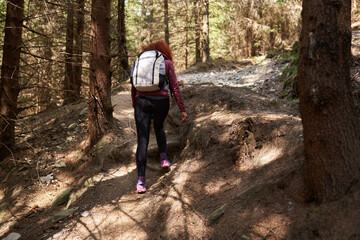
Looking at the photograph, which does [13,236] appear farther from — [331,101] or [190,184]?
[331,101]

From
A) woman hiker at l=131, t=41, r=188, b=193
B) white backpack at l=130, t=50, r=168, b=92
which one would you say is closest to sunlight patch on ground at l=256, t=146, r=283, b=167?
woman hiker at l=131, t=41, r=188, b=193

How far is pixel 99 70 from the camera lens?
19.2 ft

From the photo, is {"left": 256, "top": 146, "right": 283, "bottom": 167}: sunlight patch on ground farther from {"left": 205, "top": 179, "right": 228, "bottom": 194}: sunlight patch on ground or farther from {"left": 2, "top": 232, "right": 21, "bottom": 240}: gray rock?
{"left": 2, "top": 232, "right": 21, "bottom": 240}: gray rock

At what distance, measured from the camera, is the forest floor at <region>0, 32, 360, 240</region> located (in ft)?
8.94

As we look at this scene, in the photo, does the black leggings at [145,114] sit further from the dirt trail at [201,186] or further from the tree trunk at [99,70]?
the tree trunk at [99,70]

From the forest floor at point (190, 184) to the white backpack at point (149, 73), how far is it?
4.63 feet

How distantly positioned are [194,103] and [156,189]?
285 centimetres

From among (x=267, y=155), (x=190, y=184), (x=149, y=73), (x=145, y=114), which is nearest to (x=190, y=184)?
(x=190, y=184)

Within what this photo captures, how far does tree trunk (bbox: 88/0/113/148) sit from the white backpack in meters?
1.97

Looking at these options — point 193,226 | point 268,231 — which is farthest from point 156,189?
point 268,231

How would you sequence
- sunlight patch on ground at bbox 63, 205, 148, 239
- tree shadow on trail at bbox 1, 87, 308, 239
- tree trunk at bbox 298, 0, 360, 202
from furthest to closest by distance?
1. sunlight patch on ground at bbox 63, 205, 148, 239
2. tree shadow on trail at bbox 1, 87, 308, 239
3. tree trunk at bbox 298, 0, 360, 202

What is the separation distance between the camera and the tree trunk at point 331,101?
235 centimetres

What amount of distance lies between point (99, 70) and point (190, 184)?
11.2ft

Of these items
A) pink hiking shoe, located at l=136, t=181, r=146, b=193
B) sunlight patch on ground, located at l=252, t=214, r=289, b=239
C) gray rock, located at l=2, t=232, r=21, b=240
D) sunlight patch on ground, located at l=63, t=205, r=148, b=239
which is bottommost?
gray rock, located at l=2, t=232, r=21, b=240
